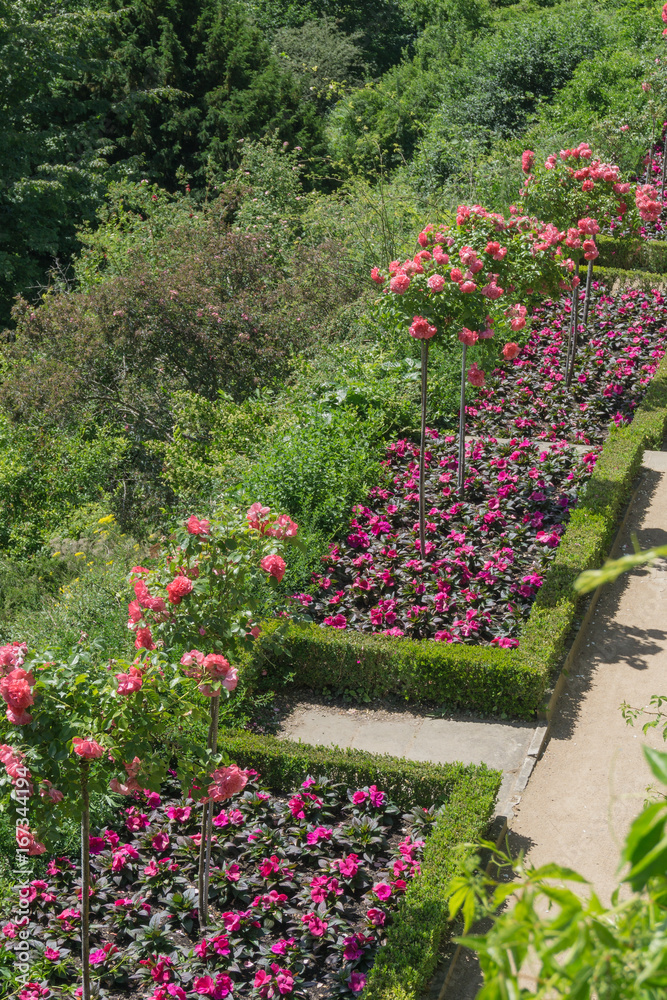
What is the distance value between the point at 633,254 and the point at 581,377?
13.0 ft

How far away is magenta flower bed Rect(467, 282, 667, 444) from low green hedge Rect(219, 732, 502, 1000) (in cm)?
409

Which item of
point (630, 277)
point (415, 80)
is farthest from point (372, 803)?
point (415, 80)

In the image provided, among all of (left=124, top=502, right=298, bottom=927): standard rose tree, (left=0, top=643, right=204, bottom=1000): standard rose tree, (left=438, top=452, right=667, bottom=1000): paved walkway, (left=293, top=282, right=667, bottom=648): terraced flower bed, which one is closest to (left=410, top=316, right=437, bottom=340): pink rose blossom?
(left=293, top=282, right=667, bottom=648): terraced flower bed

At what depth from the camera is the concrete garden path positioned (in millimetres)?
4215

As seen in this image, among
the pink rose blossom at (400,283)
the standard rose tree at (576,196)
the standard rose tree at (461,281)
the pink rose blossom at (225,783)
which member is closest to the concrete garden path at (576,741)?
the pink rose blossom at (225,783)

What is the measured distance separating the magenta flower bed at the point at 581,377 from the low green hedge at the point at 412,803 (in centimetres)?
409

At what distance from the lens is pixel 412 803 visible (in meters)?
4.50

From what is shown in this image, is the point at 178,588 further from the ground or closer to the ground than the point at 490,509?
further from the ground

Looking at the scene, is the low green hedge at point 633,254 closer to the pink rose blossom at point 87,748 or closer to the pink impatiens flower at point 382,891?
the pink impatiens flower at point 382,891

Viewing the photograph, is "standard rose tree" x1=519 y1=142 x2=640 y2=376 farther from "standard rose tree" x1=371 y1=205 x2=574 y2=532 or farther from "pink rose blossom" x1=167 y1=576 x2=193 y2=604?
"pink rose blossom" x1=167 y1=576 x2=193 y2=604

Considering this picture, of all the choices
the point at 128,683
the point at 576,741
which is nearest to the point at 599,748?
the point at 576,741

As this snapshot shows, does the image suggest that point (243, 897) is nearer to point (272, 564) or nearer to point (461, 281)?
point (272, 564)

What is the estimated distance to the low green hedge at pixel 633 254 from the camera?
11.5 metres

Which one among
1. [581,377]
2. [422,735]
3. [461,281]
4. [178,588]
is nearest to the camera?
[178,588]
